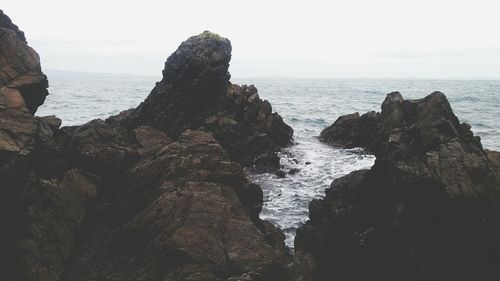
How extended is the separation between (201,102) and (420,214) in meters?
18.7

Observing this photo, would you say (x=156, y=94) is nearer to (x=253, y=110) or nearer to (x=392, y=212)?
(x=253, y=110)

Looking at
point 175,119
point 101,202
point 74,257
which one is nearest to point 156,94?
point 175,119

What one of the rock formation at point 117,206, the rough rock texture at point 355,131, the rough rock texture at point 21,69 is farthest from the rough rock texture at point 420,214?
the rough rock texture at point 355,131

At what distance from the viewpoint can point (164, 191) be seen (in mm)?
12016

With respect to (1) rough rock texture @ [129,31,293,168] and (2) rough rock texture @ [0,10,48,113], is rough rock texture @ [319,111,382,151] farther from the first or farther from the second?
(2) rough rock texture @ [0,10,48,113]

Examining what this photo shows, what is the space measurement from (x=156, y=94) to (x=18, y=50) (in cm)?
1309

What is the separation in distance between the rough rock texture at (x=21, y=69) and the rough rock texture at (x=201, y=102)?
11817 mm

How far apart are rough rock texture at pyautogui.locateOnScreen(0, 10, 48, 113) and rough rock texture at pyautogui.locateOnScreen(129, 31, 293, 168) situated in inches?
465

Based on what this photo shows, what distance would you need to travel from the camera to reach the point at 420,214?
483 inches

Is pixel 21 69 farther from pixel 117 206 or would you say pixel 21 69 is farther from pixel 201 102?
pixel 201 102

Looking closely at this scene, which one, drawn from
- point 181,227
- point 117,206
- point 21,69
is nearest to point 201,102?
point 21,69

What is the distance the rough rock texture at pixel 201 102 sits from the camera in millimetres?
26562

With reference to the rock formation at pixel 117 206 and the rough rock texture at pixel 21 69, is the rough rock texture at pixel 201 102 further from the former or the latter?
the rough rock texture at pixel 21 69

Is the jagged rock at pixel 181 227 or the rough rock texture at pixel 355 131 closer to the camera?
the jagged rock at pixel 181 227
